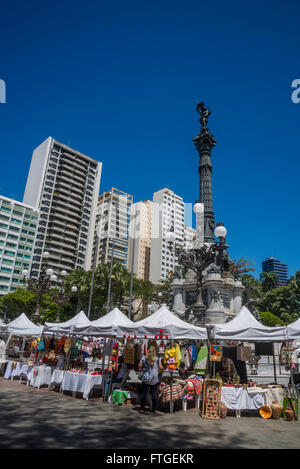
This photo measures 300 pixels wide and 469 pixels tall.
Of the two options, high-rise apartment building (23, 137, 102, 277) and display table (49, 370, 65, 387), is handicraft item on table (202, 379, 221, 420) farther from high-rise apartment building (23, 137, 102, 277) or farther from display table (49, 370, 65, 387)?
high-rise apartment building (23, 137, 102, 277)

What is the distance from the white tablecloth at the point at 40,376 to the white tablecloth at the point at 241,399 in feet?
24.8

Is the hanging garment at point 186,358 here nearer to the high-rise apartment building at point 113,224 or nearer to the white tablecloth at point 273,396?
the white tablecloth at point 273,396

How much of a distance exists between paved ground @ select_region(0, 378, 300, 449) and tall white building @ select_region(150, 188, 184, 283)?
355 feet

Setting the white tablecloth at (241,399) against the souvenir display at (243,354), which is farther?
the souvenir display at (243,354)

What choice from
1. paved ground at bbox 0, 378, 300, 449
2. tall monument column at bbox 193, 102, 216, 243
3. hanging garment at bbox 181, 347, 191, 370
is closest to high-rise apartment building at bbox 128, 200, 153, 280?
tall monument column at bbox 193, 102, 216, 243

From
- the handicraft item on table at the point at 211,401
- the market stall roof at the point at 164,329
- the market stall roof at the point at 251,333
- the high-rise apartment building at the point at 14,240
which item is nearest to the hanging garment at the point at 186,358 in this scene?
the market stall roof at the point at 164,329

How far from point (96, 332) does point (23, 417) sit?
415cm

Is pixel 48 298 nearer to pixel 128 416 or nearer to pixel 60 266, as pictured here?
pixel 60 266

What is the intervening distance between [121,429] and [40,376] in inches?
297

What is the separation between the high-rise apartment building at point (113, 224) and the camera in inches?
4525

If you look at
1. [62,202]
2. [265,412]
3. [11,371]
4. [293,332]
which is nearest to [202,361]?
[265,412]

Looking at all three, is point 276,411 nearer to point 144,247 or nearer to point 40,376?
point 40,376

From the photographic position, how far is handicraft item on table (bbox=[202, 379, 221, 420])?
8.85 metres

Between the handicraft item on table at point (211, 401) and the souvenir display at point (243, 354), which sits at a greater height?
the souvenir display at point (243, 354)
